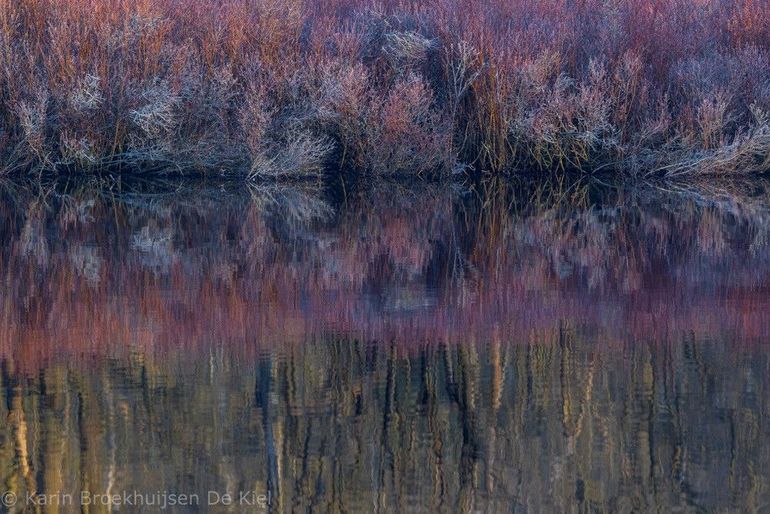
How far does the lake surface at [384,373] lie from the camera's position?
16.8ft

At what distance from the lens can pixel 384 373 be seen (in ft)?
21.4

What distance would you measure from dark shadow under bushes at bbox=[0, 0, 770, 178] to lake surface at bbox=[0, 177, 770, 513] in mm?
5687

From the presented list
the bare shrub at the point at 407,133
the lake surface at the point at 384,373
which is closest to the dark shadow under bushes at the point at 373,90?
the bare shrub at the point at 407,133

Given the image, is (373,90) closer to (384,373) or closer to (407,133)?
(407,133)

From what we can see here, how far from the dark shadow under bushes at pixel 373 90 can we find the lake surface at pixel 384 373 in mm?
5687

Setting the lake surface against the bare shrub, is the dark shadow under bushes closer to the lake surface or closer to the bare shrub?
the bare shrub

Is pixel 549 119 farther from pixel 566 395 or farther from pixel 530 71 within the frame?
pixel 566 395

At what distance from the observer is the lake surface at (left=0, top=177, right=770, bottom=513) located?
512cm

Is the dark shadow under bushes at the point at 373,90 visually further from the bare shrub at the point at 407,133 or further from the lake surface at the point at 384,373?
the lake surface at the point at 384,373

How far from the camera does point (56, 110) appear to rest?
56.9 feet

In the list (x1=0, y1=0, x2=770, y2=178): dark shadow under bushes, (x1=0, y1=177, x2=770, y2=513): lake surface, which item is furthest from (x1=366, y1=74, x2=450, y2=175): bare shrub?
(x1=0, y1=177, x2=770, y2=513): lake surface

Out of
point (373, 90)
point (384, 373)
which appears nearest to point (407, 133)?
point (373, 90)

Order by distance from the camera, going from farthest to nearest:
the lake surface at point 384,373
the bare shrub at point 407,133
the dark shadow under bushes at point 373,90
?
the bare shrub at point 407,133 → the dark shadow under bushes at point 373,90 → the lake surface at point 384,373

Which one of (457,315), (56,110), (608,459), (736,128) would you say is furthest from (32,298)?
(736,128)
